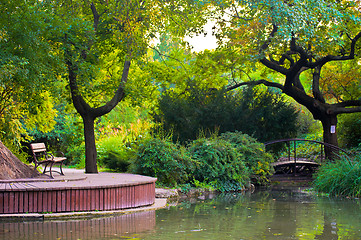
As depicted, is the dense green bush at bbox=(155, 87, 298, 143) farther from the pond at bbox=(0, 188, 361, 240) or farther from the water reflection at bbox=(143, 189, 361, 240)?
the pond at bbox=(0, 188, 361, 240)

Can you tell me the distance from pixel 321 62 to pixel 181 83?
6086mm

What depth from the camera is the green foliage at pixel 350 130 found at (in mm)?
23109

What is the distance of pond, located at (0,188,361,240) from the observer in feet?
25.6

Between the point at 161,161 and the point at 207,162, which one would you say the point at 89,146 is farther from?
the point at 207,162

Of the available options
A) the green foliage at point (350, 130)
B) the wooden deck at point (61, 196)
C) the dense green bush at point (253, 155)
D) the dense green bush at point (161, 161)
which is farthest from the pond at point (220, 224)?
the green foliage at point (350, 130)

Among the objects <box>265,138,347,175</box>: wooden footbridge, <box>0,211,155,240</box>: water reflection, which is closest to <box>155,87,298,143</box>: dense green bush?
<box>265,138,347,175</box>: wooden footbridge

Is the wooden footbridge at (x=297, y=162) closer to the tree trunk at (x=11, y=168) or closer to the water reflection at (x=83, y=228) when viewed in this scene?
the tree trunk at (x=11, y=168)

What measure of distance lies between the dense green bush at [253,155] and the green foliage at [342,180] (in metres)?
2.51

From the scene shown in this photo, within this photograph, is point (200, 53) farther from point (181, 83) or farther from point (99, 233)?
point (99, 233)

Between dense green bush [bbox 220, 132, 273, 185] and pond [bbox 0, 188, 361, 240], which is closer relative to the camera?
pond [bbox 0, 188, 361, 240]

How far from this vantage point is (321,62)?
19328 millimetres

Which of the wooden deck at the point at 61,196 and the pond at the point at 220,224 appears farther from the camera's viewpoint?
the wooden deck at the point at 61,196

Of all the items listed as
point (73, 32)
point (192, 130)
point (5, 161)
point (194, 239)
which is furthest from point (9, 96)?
point (194, 239)

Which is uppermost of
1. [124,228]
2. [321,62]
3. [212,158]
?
[321,62]
